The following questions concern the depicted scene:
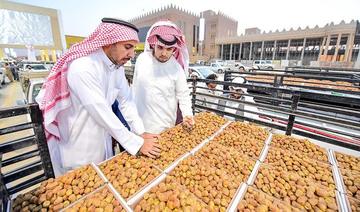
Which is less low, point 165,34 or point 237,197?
point 165,34

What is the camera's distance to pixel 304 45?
35938 mm

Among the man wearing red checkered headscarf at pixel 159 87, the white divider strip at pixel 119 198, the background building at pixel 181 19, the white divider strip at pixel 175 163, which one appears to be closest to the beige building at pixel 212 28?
the background building at pixel 181 19

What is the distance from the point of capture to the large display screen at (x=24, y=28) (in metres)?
2.88

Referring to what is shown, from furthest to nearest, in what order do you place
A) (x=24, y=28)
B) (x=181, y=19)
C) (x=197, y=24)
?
(x=197, y=24), (x=181, y=19), (x=24, y=28)

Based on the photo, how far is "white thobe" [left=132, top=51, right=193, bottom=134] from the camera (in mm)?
2088

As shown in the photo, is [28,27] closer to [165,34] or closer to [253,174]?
[165,34]

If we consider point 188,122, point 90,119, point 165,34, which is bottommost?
point 188,122

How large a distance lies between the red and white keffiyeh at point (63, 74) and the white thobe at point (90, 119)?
0.15ft

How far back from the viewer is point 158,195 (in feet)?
3.26

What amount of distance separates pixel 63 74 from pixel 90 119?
36 centimetres

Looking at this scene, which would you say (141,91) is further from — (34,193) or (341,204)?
(341,204)

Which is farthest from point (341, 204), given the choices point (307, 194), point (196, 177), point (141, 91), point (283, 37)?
point (283, 37)

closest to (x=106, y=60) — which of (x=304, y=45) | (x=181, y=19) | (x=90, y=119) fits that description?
(x=90, y=119)

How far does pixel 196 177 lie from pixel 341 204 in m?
0.75
